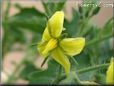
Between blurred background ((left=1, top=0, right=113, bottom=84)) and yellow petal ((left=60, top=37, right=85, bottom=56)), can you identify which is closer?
yellow petal ((left=60, top=37, right=85, bottom=56))

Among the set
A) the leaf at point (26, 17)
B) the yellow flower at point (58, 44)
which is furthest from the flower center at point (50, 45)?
the leaf at point (26, 17)

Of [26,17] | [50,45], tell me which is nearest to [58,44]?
[50,45]

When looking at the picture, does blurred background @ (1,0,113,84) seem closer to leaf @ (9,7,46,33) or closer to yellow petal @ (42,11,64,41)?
leaf @ (9,7,46,33)

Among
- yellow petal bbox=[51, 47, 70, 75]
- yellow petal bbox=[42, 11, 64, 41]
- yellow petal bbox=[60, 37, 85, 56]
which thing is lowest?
yellow petal bbox=[51, 47, 70, 75]

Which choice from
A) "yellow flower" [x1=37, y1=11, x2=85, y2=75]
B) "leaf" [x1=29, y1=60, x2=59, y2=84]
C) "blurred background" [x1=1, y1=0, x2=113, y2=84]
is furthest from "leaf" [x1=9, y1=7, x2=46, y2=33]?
"yellow flower" [x1=37, y1=11, x2=85, y2=75]

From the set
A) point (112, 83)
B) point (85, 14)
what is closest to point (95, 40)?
point (85, 14)

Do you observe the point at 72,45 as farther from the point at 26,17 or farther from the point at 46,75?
the point at 26,17

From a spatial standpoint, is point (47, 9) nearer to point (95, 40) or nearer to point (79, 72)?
point (79, 72)

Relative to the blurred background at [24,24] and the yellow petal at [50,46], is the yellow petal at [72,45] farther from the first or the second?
the blurred background at [24,24]
